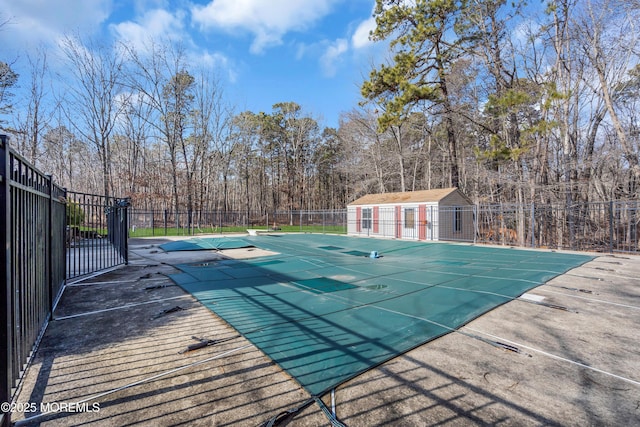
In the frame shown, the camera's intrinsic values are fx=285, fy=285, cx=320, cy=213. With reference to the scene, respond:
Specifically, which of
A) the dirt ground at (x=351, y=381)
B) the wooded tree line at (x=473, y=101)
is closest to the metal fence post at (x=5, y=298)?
the dirt ground at (x=351, y=381)

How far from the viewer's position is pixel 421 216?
13.1 meters

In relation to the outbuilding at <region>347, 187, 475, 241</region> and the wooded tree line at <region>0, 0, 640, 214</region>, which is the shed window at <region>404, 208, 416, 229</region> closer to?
the outbuilding at <region>347, 187, 475, 241</region>

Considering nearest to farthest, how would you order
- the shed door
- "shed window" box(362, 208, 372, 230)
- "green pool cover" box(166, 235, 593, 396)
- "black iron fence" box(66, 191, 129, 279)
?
1. "green pool cover" box(166, 235, 593, 396)
2. "black iron fence" box(66, 191, 129, 279)
3. the shed door
4. "shed window" box(362, 208, 372, 230)

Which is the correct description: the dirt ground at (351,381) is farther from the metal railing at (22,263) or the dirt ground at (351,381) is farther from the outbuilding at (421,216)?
the outbuilding at (421,216)

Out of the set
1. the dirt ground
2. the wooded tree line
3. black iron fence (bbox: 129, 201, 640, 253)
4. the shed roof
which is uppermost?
the wooded tree line

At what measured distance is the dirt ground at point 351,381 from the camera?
1.55m

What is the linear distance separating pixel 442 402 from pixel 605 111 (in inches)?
673

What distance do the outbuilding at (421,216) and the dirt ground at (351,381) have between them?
32.0 feet

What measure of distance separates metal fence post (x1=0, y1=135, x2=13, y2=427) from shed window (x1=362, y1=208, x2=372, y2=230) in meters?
14.6

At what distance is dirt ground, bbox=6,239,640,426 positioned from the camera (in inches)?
61.0

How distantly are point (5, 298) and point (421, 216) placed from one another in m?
13.3

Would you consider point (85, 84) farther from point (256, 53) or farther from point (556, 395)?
point (556, 395)

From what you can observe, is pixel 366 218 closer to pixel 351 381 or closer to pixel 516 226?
pixel 516 226

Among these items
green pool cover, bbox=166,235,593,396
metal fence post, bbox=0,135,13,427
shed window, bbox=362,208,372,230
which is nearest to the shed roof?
shed window, bbox=362,208,372,230
